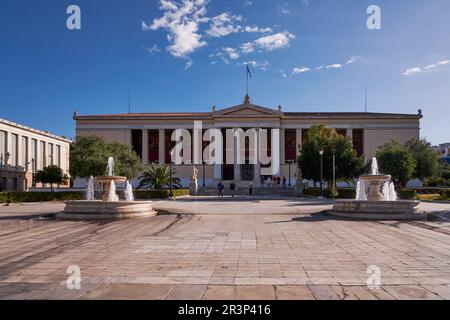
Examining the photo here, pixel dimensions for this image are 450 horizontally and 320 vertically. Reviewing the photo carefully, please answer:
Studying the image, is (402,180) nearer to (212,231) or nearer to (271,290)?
(212,231)

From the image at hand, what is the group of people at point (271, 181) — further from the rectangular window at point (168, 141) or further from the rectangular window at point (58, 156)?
the rectangular window at point (58, 156)

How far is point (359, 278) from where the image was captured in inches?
259

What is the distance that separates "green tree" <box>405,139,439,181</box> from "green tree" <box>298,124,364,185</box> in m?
10.7

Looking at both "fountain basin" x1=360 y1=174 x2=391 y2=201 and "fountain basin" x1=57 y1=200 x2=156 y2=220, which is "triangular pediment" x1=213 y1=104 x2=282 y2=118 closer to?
"fountain basin" x1=360 y1=174 x2=391 y2=201

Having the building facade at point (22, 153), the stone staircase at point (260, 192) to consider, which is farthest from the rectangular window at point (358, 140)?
the building facade at point (22, 153)

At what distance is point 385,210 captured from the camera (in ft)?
54.0

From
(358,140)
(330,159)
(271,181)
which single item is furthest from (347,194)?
(358,140)

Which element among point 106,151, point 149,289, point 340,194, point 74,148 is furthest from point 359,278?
point 74,148

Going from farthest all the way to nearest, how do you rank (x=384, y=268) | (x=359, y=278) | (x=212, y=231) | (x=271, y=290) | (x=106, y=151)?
1. (x=106, y=151)
2. (x=212, y=231)
3. (x=384, y=268)
4. (x=359, y=278)
5. (x=271, y=290)

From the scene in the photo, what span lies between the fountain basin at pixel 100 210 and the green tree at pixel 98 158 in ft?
71.8

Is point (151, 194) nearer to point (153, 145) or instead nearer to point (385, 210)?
point (385, 210)

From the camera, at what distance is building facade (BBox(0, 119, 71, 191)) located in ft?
195

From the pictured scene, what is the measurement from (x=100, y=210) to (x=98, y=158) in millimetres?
23132

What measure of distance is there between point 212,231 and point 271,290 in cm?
703
